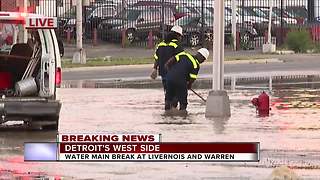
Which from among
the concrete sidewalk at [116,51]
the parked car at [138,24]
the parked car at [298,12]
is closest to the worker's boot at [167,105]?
the concrete sidewalk at [116,51]

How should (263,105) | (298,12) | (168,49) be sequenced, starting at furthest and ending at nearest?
(298,12), (168,49), (263,105)

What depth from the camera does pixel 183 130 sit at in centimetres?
1702

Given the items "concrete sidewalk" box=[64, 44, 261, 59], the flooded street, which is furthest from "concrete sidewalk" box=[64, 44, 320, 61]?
the flooded street

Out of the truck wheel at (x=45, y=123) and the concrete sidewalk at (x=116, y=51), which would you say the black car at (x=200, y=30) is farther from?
the truck wheel at (x=45, y=123)

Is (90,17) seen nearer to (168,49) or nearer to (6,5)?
(6,5)

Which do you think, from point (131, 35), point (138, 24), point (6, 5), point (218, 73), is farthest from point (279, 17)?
point (218, 73)

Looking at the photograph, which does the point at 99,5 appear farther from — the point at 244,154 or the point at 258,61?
the point at 244,154

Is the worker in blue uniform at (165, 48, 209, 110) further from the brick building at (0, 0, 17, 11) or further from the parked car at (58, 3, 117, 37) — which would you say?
the parked car at (58, 3, 117, 37)

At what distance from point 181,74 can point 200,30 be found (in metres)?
30.2

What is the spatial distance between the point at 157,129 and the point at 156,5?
35.5 metres

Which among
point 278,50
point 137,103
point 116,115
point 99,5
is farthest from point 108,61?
point 116,115

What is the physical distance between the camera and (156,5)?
52375mm

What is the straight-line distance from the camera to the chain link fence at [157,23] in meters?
49.8

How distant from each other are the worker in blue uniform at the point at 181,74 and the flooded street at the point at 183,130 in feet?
1.59
